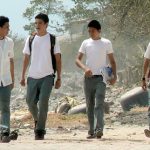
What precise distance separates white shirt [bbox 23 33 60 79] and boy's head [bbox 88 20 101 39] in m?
0.75

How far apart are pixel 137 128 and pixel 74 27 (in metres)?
54.1

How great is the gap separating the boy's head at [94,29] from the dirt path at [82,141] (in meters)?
1.68

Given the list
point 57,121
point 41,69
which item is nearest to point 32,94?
point 41,69

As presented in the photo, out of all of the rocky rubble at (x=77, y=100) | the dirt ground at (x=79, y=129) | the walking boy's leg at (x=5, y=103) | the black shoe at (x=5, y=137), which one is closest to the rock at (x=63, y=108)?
the rocky rubble at (x=77, y=100)

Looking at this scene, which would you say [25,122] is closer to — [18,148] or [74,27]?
[18,148]

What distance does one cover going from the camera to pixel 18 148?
677cm

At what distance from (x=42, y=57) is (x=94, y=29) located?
107 cm

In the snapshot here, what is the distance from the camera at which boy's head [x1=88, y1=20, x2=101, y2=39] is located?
938 cm

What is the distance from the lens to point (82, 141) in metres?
8.26

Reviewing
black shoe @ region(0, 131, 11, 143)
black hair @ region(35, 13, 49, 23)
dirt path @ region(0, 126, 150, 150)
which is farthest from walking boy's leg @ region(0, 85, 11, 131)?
black hair @ region(35, 13, 49, 23)

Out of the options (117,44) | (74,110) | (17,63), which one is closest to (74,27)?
(17,63)

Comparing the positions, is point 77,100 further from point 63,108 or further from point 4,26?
point 4,26

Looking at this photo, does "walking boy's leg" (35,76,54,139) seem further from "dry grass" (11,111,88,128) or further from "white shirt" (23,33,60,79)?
"dry grass" (11,111,88,128)

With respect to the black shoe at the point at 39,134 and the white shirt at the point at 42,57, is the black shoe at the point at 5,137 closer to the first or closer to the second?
the black shoe at the point at 39,134
